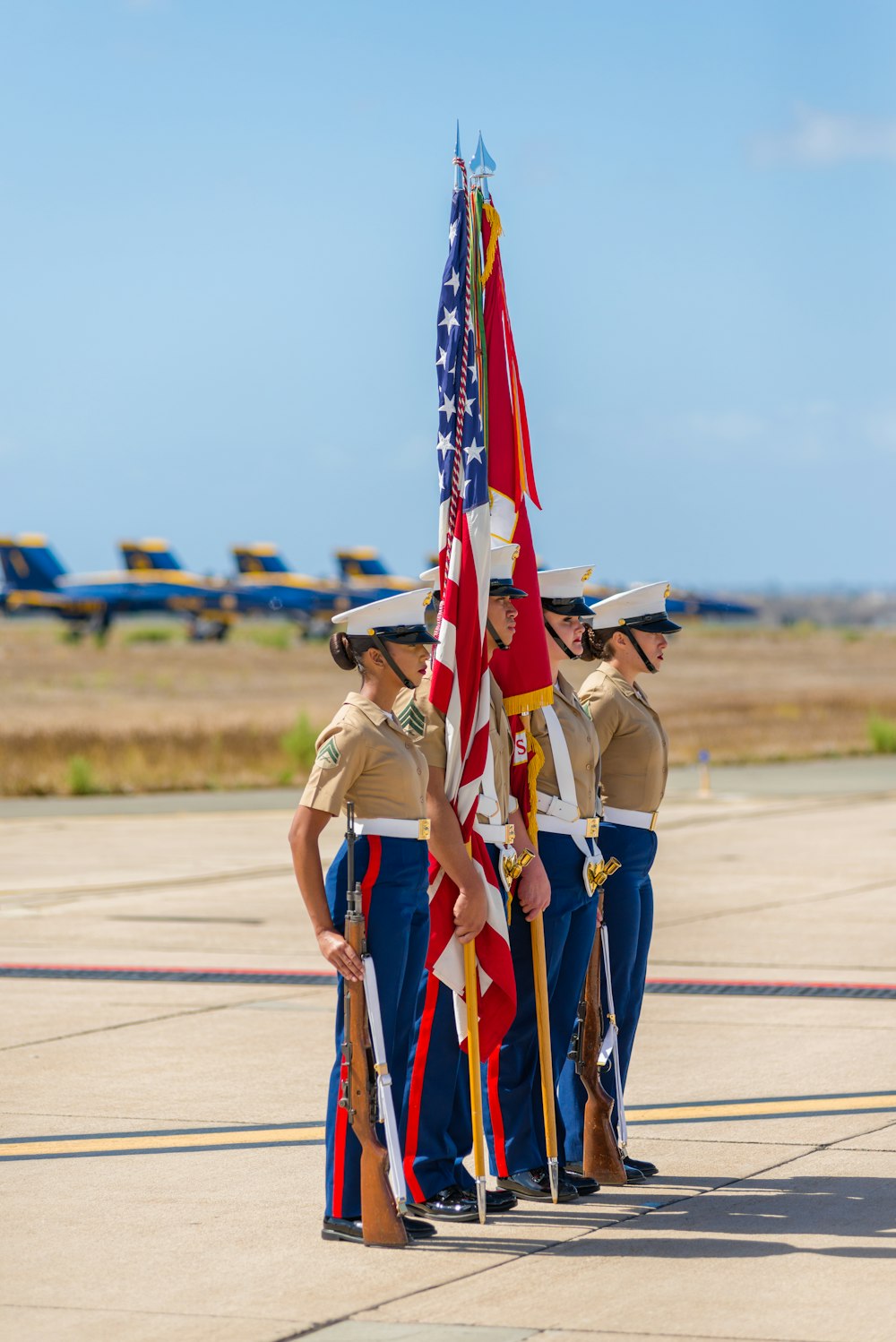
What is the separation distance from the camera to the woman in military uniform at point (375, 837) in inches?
242

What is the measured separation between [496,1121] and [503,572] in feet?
6.16

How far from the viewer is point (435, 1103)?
652 centimetres

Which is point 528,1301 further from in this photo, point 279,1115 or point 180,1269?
point 279,1115

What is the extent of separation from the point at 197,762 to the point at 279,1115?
2250cm

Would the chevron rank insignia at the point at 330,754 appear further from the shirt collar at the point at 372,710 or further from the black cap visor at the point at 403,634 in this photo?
the black cap visor at the point at 403,634

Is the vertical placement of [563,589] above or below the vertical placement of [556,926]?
above

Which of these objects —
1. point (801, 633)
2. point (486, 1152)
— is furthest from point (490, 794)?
point (801, 633)

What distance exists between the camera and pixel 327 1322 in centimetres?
531

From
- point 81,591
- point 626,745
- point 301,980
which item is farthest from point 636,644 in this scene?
point 81,591

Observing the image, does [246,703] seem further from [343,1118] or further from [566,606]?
[343,1118]

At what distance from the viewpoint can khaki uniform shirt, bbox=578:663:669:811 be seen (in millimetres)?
7340

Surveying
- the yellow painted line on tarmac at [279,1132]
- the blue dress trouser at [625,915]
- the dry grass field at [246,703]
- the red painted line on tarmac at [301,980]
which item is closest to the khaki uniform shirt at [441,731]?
the blue dress trouser at [625,915]

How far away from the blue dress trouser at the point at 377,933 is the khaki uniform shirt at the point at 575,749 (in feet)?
2.60

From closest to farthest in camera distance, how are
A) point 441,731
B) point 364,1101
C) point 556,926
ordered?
point 364,1101 < point 441,731 < point 556,926
